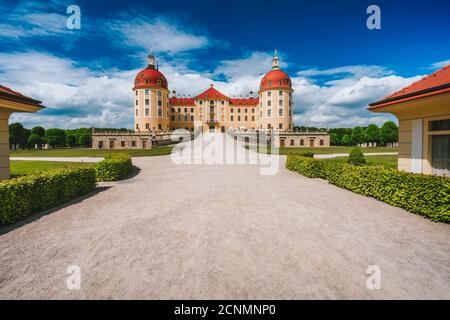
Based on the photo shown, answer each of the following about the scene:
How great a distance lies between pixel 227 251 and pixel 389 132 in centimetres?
8197

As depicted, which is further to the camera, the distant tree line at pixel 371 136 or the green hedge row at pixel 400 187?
the distant tree line at pixel 371 136

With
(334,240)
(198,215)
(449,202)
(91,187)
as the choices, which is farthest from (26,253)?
(449,202)

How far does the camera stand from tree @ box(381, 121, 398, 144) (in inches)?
2610

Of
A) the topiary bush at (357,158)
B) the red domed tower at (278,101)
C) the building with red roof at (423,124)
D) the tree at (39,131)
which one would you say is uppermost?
the red domed tower at (278,101)

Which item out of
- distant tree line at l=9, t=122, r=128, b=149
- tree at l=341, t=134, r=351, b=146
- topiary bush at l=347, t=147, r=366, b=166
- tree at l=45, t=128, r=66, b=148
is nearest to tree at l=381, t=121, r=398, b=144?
tree at l=341, t=134, r=351, b=146

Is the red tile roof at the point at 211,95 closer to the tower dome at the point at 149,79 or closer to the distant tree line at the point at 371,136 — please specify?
the tower dome at the point at 149,79

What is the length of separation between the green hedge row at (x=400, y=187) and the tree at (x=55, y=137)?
88785mm

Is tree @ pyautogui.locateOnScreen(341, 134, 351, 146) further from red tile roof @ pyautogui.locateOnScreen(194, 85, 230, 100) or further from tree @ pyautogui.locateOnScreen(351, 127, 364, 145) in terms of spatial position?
red tile roof @ pyautogui.locateOnScreen(194, 85, 230, 100)

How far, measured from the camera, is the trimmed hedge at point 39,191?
6496mm

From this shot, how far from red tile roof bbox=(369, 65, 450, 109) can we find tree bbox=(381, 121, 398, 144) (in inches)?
2872

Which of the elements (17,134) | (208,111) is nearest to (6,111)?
(208,111)

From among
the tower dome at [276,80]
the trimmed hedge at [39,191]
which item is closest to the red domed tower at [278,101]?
the tower dome at [276,80]

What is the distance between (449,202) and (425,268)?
329 centimetres

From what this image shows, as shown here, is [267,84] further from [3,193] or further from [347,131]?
[3,193]
